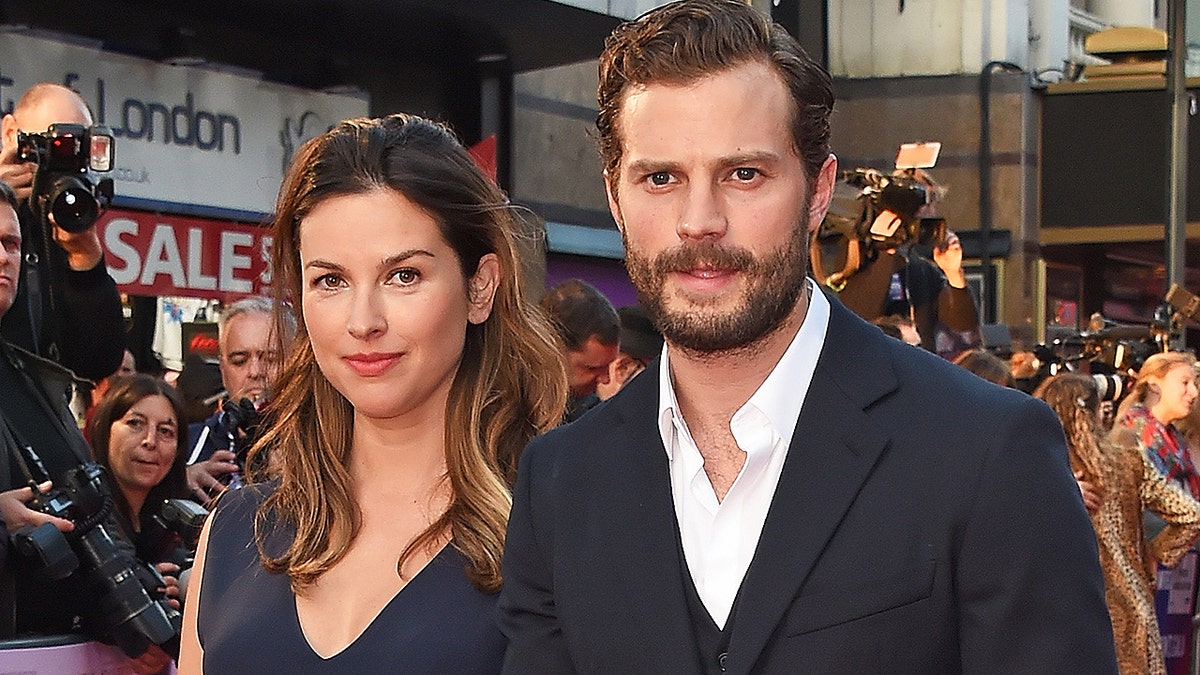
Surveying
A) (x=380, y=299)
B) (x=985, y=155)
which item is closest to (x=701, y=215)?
(x=380, y=299)

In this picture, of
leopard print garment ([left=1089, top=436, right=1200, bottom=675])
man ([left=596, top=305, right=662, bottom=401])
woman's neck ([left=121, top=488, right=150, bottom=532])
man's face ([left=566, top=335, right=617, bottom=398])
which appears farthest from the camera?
leopard print garment ([left=1089, top=436, right=1200, bottom=675])

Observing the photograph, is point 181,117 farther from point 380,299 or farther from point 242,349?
point 380,299

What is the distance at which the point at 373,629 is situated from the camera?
2.85m

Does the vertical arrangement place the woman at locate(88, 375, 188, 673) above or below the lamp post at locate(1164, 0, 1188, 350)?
below

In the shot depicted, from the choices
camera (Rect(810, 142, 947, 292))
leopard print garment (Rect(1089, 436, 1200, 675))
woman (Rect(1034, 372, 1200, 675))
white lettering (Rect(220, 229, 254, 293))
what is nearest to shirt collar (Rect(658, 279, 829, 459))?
woman (Rect(1034, 372, 1200, 675))

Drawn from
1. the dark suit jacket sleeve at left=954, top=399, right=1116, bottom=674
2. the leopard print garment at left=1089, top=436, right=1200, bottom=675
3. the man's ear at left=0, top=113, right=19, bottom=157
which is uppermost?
the man's ear at left=0, top=113, right=19, bottom=157

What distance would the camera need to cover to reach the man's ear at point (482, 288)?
10.00 feet

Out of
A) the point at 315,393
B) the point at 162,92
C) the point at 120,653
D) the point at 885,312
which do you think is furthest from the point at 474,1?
the point at 315,393

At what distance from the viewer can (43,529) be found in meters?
3.95

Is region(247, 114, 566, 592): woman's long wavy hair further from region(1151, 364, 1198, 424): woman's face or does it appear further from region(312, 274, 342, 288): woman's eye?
region(1151, 364, 1198, 424): woman's face

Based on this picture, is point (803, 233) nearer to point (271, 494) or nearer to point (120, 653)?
point (271, 494)

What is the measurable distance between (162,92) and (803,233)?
8.18m

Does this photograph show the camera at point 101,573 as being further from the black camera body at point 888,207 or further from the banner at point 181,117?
the black camera body at point 888,207

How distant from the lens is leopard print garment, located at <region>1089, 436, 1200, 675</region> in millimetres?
7328
